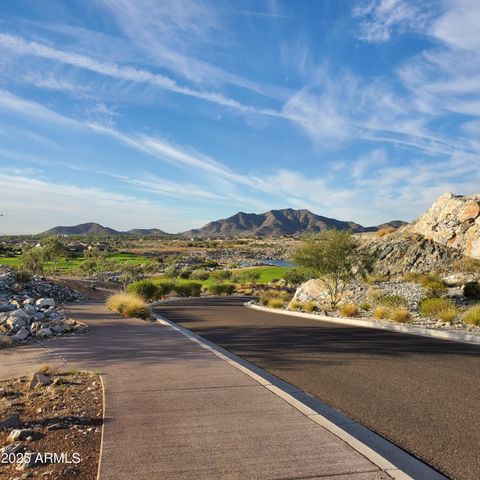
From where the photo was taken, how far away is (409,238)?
34938 millimetres

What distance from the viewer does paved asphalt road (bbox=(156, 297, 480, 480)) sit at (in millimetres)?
5504

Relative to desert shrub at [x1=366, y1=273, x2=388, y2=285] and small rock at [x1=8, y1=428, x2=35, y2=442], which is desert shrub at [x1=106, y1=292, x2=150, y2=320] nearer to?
small rock at [x1=8, y1=428, x2=35, y2=442]

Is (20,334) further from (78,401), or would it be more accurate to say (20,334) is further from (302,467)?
(302,467)

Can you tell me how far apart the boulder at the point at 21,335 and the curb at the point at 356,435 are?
7.16 meters

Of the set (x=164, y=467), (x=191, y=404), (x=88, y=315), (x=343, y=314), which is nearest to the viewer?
(x=164, y=467)

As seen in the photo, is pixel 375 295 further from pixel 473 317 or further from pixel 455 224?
pixel 455 224

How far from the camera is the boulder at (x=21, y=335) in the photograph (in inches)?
501

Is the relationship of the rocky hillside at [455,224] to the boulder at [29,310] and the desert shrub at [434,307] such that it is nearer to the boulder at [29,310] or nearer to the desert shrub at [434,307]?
the desert shrub at [434,307]

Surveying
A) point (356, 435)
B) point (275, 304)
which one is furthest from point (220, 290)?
point (356, 435)

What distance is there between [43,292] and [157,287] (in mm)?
7935

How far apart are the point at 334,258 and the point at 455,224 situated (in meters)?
10.7

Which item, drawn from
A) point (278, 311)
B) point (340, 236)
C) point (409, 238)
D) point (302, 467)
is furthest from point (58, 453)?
point (409, 238)

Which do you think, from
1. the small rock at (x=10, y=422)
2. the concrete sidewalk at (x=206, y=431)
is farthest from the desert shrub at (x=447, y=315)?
the small rock at (x=10, y=422)

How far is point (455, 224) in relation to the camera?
107ft
